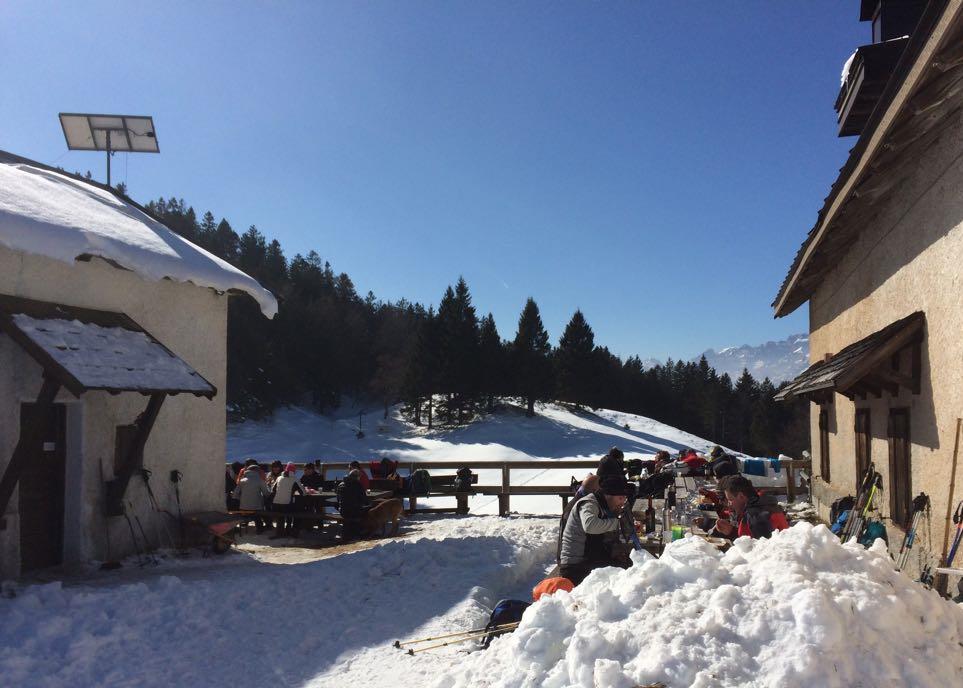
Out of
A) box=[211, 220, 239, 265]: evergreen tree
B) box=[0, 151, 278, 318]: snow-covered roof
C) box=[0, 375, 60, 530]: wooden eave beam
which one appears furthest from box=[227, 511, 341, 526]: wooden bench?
box=[211, 220, 239, 265]: evergreen tree

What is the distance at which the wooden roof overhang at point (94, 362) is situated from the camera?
6984 mm

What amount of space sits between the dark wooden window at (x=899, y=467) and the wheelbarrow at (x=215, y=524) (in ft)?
29.5

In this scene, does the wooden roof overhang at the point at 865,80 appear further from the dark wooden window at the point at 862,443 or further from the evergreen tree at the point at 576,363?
the evergreen tree at the point at 576,363

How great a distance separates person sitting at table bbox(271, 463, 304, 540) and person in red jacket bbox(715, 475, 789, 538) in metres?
8.29

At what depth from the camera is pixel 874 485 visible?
8.28 m

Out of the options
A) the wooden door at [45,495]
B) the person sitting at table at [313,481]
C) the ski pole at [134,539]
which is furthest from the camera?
the person sitting at table at [313,481]

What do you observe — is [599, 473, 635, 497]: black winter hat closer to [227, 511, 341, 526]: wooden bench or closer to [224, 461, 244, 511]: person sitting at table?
[227, 511, 341, 526]: wooden bench

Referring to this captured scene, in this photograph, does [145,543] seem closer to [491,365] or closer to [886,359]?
[886,359]

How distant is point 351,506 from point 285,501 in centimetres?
145

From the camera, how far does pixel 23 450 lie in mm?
6977

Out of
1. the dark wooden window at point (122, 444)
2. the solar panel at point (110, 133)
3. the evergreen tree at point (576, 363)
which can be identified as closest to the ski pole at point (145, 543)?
the dark wooden window at point (122, 444)

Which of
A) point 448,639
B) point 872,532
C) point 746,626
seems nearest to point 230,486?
point 448,639

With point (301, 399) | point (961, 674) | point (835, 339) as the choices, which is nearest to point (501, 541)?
point (835, 339)

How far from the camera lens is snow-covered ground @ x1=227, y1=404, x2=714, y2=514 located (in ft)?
129
